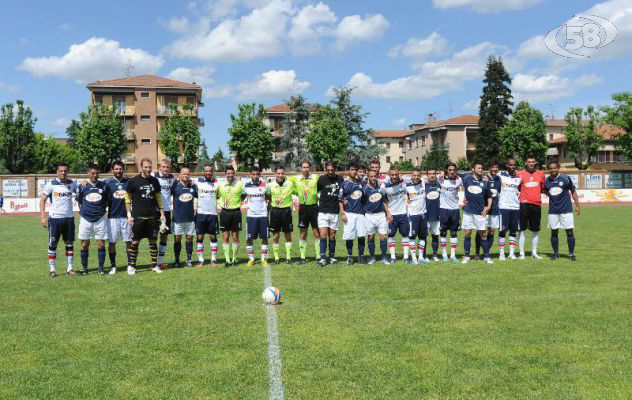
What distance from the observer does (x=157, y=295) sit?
323 inches

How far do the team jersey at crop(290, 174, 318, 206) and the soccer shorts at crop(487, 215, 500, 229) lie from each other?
399cm

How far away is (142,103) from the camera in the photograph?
6362cm

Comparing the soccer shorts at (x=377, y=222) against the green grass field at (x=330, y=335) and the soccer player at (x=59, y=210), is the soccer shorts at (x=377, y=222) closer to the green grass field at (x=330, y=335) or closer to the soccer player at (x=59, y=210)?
the green grass field at (x=330, y=335)

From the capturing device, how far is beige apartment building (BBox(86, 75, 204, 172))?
63.1 m

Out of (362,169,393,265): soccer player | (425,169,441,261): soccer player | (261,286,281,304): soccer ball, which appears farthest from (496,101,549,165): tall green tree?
(261,286,281,304): soccer ball

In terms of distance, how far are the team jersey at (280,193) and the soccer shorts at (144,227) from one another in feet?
8.15

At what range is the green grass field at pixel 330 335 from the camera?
4.41 metres

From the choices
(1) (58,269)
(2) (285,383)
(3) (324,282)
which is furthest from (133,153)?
(2) (285,383)

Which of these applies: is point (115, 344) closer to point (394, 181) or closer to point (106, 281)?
point (106, 281)

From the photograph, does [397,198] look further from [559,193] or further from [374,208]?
[559,193]

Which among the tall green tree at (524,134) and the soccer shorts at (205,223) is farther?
the tall green tree at (524,134)

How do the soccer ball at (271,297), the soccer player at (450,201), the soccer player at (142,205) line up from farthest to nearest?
1. the soccer player at (450,201)
2. the soccer player at (142,205)
3. the soccer ball at (271,297)

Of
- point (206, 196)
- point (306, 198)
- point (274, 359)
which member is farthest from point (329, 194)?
point (274, 359)

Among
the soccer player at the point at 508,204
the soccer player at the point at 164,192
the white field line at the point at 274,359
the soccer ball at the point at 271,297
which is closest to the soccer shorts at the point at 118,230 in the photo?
the soccer player at the point at 164,192
